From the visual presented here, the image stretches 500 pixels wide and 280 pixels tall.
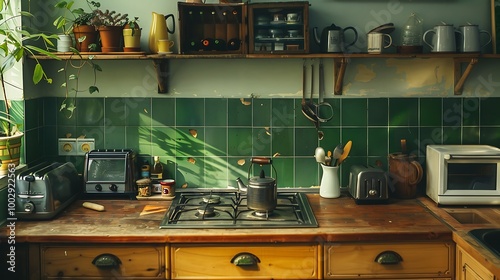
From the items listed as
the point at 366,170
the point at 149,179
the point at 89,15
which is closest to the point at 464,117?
the point at 366,170

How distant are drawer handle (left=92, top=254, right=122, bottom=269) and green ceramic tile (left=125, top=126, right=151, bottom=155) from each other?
91 cm

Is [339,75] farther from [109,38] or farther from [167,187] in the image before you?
[109,38]

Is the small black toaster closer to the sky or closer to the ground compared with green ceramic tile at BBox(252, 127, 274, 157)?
closer to the ground

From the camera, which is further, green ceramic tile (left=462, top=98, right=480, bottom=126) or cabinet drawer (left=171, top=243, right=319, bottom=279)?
green ceramic tile (left=462, top=98, right=480, bottom=126)

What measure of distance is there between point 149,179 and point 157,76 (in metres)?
0.59

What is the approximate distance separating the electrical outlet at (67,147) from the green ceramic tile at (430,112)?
6.73 feet

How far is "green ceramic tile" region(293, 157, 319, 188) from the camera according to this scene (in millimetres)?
3791

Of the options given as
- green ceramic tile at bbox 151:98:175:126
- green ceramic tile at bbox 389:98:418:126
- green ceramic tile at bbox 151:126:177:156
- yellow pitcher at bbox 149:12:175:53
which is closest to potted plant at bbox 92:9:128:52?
yellow pitcher at bbox 149:12:175:53

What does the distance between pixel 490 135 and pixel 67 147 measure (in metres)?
2.49

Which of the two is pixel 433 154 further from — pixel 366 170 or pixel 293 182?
pixel 293 182

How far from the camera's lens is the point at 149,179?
3.67 meters

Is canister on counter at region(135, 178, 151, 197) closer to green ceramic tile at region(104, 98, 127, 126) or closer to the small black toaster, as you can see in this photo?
green ceramic tile at region(104, 98, 127, 126)

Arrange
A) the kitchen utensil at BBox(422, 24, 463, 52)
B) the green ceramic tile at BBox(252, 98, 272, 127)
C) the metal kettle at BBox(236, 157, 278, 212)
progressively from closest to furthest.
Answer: the metal kettle at BBox(236, 157, 278, 212) → the kitchen utensil at BBox(422, 24, 463, 52) → the green ceramic tile at BBox(252, 98, 272, 127)

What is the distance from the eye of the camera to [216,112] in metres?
3.76
